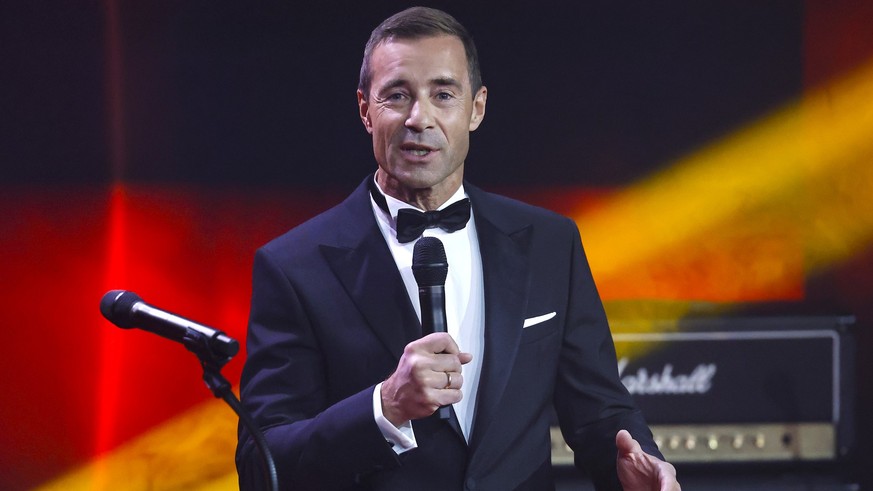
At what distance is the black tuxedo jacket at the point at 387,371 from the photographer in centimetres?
169

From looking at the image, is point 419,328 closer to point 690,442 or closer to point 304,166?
point 690,442

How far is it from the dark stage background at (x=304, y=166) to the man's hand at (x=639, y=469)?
1.29 m

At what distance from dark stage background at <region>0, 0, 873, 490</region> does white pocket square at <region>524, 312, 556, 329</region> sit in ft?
3.76

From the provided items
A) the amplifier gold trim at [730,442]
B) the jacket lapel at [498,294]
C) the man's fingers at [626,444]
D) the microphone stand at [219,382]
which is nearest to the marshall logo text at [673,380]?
the amplifier gold trim at [730,442]

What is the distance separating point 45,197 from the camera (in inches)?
120

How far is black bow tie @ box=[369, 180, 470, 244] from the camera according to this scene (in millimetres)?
1878

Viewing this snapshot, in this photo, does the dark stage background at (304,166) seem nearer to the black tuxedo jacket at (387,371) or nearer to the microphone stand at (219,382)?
the black tuxedo jacket at (387,371)

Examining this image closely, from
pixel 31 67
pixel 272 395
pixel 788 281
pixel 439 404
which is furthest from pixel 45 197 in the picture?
pixel 788 281

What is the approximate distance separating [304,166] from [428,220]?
1392mm

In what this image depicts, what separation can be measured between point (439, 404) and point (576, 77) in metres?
2.00

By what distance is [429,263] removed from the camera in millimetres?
1622

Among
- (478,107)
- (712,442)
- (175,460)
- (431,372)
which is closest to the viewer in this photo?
(431,372)

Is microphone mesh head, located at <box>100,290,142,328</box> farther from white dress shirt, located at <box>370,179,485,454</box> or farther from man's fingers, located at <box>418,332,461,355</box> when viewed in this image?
white dress shirt, located at <box>370,179,485,454</box>

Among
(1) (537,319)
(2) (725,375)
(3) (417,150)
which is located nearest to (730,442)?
(2) (725,375)
